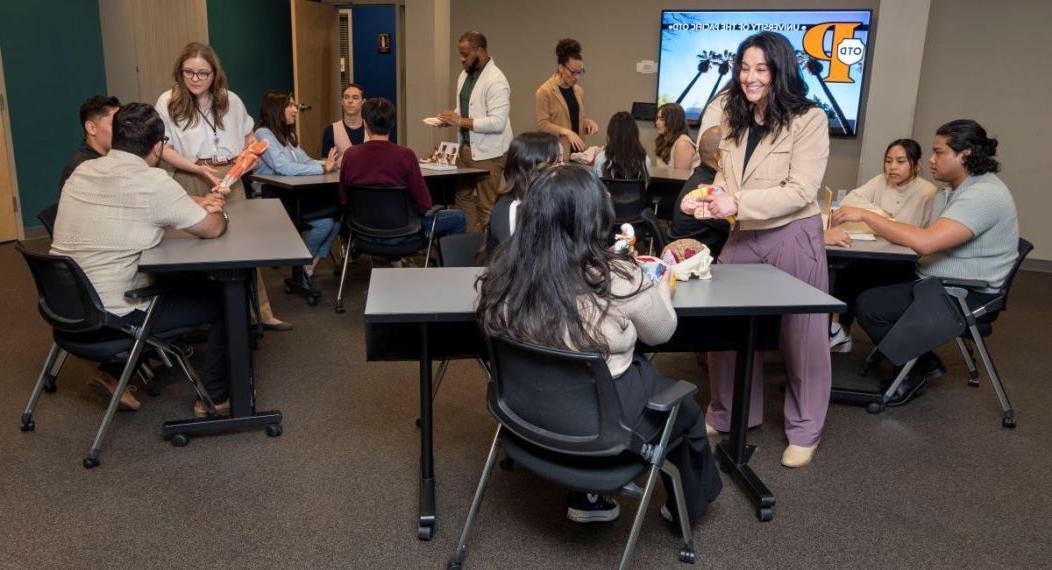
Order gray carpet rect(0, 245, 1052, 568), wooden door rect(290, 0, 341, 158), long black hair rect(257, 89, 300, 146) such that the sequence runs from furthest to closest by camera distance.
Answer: wooden door rect(290, 0, 341, 158) < long black hair rect(257, 89, 300, 146) < gray carpet rect(0, 245, 1052, 568)

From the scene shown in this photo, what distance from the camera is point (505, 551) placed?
245 cm

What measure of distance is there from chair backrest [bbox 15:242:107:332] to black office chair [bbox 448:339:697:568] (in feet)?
5.07

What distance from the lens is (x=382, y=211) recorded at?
468 centimetres

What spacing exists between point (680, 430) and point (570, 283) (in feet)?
1.99

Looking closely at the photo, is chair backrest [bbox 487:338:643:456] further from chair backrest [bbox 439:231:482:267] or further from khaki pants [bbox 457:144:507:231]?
khaki pants [bbox 457:144:507:231]

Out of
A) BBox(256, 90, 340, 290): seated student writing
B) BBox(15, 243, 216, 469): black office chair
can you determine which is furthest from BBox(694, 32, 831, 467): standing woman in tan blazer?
BBox(256, 90, 340, 290): seated student writing

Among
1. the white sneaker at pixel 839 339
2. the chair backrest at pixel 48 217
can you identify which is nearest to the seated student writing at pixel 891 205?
the white sneaker at pixel 839 339

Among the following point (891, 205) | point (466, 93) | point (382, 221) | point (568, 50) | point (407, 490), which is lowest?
point (407, 490)

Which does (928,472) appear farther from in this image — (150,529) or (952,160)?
(150,529)

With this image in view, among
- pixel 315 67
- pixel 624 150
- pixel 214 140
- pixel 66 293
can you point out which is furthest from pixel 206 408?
pixel 315 67

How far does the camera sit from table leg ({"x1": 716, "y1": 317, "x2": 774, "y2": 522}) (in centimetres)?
266

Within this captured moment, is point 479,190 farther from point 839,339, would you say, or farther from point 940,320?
point 940,320

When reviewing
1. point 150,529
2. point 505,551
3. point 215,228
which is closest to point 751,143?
point 505,551

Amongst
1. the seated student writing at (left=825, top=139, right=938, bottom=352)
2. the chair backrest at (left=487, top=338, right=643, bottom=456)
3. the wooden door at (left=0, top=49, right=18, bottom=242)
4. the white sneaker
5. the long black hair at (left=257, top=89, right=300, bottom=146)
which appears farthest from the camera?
the wooden door at (left=0, top=49, right=18, bottom=242)
